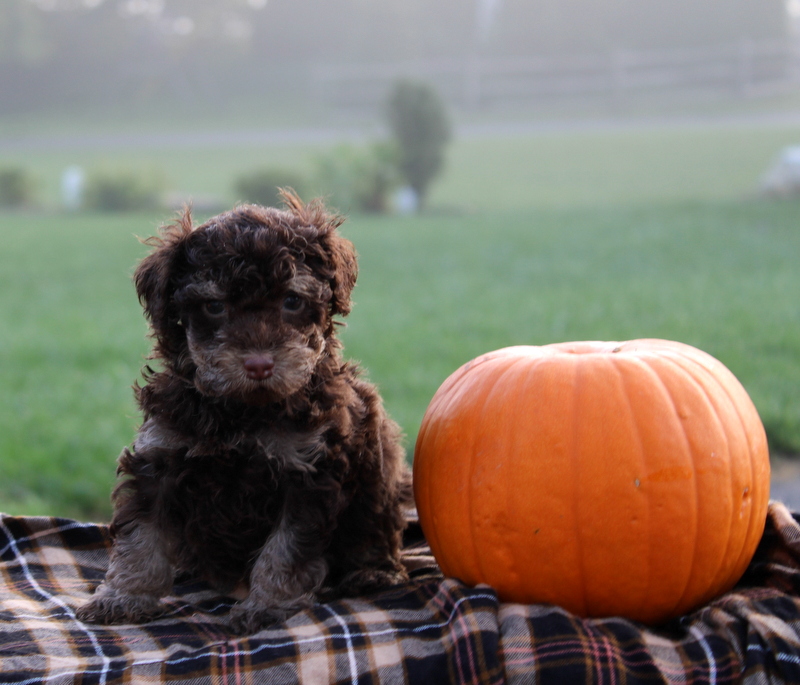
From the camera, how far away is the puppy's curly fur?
10.2ft

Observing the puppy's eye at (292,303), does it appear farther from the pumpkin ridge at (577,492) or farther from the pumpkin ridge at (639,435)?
the pumpkin ridge at (639,435)

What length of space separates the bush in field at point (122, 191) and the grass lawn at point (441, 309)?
5.95 metres

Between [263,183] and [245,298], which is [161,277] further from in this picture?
[263,183]

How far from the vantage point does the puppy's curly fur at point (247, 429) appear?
3.12 m

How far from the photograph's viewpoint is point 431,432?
12.2 feet

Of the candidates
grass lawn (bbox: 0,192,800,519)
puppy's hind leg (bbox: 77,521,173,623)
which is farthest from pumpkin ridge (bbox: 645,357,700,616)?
grass lawn (bbox: 0,192,800,519)

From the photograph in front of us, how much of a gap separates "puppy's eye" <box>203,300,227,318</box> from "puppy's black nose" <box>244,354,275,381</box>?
1.03 feet

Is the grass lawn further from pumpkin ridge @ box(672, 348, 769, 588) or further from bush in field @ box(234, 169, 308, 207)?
bush in field @ box(234, 169, 308, 207)

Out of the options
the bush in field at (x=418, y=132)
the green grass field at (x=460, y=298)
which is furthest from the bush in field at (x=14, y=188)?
the bush in field at (x=418, y=132)

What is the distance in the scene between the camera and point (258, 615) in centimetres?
331

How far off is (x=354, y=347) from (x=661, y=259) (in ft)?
26.9

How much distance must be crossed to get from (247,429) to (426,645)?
1110 millimetres

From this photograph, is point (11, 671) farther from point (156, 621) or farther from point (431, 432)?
point (431, 432)

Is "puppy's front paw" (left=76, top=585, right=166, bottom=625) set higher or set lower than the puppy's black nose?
lower
